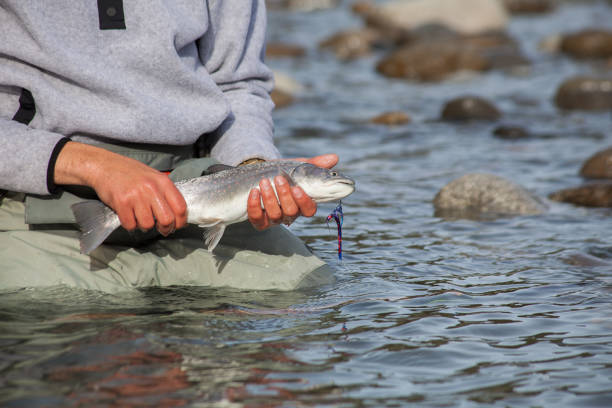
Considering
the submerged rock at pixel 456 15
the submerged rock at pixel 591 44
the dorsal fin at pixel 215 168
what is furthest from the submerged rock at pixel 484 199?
the submerged rock at pixel 456 15

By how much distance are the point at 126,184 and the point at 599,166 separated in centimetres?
608

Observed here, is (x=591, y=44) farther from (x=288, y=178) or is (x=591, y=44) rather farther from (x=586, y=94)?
(x=288, y=178)

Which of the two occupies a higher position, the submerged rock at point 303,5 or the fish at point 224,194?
the submerged rock at point 303,5

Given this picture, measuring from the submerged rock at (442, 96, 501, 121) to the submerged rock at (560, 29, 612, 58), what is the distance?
23.7ft

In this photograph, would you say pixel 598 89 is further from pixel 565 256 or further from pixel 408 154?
pixel 565 256

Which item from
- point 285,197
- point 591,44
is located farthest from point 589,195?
point 591,44

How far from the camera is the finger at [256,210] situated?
3762 mm

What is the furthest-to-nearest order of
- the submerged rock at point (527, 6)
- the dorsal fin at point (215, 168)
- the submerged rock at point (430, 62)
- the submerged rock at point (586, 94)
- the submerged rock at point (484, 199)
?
the submerged rock at point (527, 6)
the submerged rock at point (430, 62)
the submerged rock at point (586, 94)
the submerged rock at point (484, 199)
the dorsal fin at point (215, 168)

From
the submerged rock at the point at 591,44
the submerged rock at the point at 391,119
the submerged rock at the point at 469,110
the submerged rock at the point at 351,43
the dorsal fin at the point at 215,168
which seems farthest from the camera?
the submerged rock at the point at 351,43

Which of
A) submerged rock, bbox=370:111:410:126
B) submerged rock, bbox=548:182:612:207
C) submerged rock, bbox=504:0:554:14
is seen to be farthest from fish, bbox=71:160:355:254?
submerged rock, bbox=504:0:554:14

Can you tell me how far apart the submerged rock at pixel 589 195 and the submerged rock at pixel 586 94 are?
5.38 meters

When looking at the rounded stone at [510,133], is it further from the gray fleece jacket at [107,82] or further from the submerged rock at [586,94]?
the gray fleece jacket at [107,82]

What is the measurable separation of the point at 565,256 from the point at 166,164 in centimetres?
287

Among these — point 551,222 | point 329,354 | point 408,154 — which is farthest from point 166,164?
point 408,154
